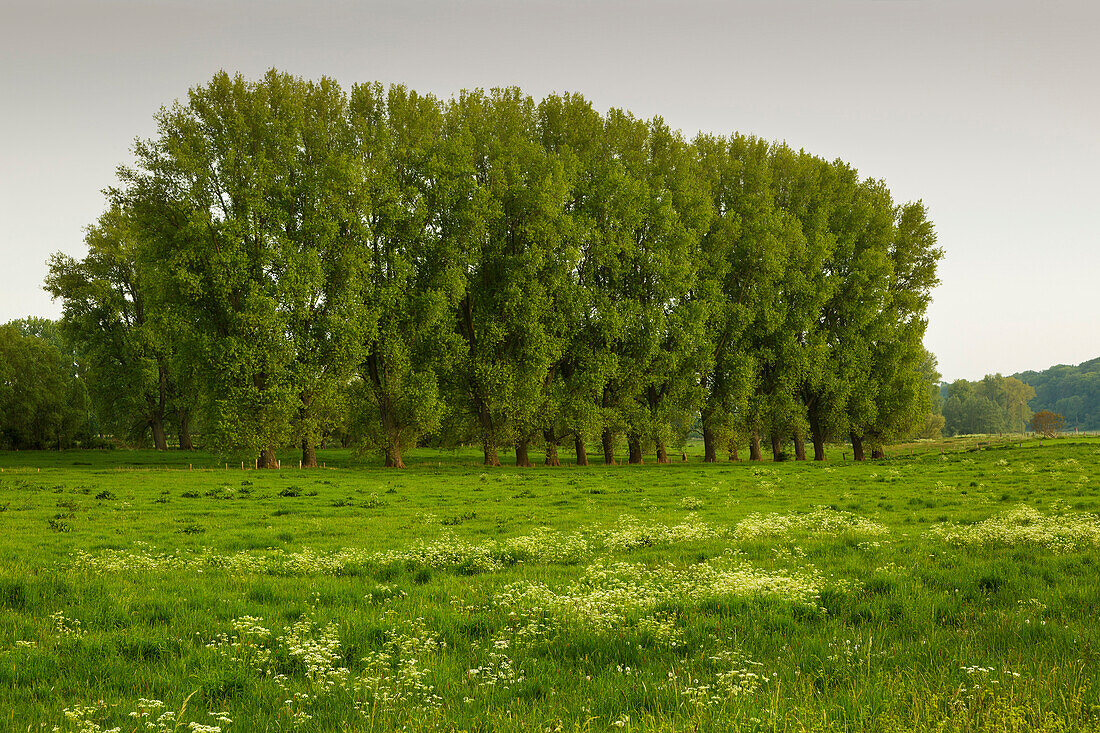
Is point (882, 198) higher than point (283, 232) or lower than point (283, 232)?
higher

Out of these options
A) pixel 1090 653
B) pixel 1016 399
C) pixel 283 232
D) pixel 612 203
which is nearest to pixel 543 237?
pixel 612 203

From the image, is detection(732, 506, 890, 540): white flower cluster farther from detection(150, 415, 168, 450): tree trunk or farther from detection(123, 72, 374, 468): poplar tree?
detection(150, 415, 168, 450): tree trunk

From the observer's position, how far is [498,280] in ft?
167

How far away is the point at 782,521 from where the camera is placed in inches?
782

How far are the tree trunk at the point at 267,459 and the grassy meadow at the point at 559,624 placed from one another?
905 inches

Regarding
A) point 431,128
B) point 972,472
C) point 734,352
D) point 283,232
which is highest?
point 431,128

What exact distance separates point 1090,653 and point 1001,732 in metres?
3.57

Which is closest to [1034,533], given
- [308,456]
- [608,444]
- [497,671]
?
[497,671]

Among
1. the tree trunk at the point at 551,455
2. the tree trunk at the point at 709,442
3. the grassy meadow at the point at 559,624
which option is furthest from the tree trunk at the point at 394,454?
the tree trunk at the point at 709,442

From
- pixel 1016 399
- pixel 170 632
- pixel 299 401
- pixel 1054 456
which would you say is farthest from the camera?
pixel 1016 399

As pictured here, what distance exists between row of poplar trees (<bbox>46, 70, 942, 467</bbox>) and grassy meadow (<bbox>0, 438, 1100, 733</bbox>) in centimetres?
2405

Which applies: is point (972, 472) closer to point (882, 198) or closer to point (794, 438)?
point (794, 438)

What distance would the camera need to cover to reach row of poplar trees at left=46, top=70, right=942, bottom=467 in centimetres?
4316

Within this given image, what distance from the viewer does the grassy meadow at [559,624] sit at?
636cm
